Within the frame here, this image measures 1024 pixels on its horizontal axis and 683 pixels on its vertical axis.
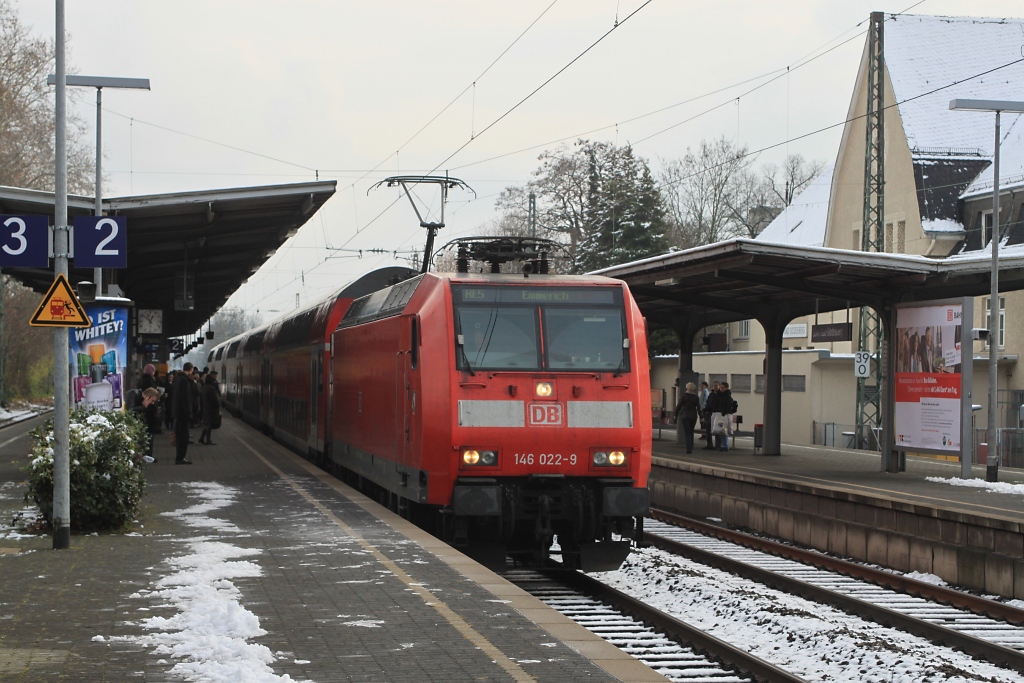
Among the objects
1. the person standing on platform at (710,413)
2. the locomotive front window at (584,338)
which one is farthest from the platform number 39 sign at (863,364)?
the locomotive front window at (584,338)

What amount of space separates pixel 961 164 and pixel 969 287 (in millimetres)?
23217

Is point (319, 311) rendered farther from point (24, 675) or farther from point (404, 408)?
point (24, 675)

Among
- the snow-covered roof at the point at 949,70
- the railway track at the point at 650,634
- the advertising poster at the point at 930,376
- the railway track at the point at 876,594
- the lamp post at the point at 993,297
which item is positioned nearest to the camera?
the railway track at the point at 650,634

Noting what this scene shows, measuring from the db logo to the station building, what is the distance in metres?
25.1

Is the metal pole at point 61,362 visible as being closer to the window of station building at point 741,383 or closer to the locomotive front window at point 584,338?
the locomotive front window at point 584,338

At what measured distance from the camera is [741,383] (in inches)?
1690

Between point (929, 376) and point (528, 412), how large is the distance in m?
9.64

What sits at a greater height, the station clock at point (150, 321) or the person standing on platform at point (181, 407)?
the station clock at point (150, 321)

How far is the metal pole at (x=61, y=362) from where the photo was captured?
10.9 m

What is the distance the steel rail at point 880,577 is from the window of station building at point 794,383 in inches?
825

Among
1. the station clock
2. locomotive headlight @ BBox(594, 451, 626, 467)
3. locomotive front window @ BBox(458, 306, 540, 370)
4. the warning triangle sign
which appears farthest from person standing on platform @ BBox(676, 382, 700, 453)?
the warning triangle sign

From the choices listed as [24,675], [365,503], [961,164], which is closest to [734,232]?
[961,164]

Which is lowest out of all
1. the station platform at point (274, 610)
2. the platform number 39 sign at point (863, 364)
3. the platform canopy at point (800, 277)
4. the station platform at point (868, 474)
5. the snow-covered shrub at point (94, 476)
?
the station platform at point (868, 474)

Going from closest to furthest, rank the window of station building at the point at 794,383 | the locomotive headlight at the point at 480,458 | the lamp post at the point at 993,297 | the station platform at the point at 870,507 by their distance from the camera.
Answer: the locomotive headlight at the point at 480,458 < the station platform at the point at 870,507 < the lamp post at the point at 993,297 < the window of station building at the point at 794,383
